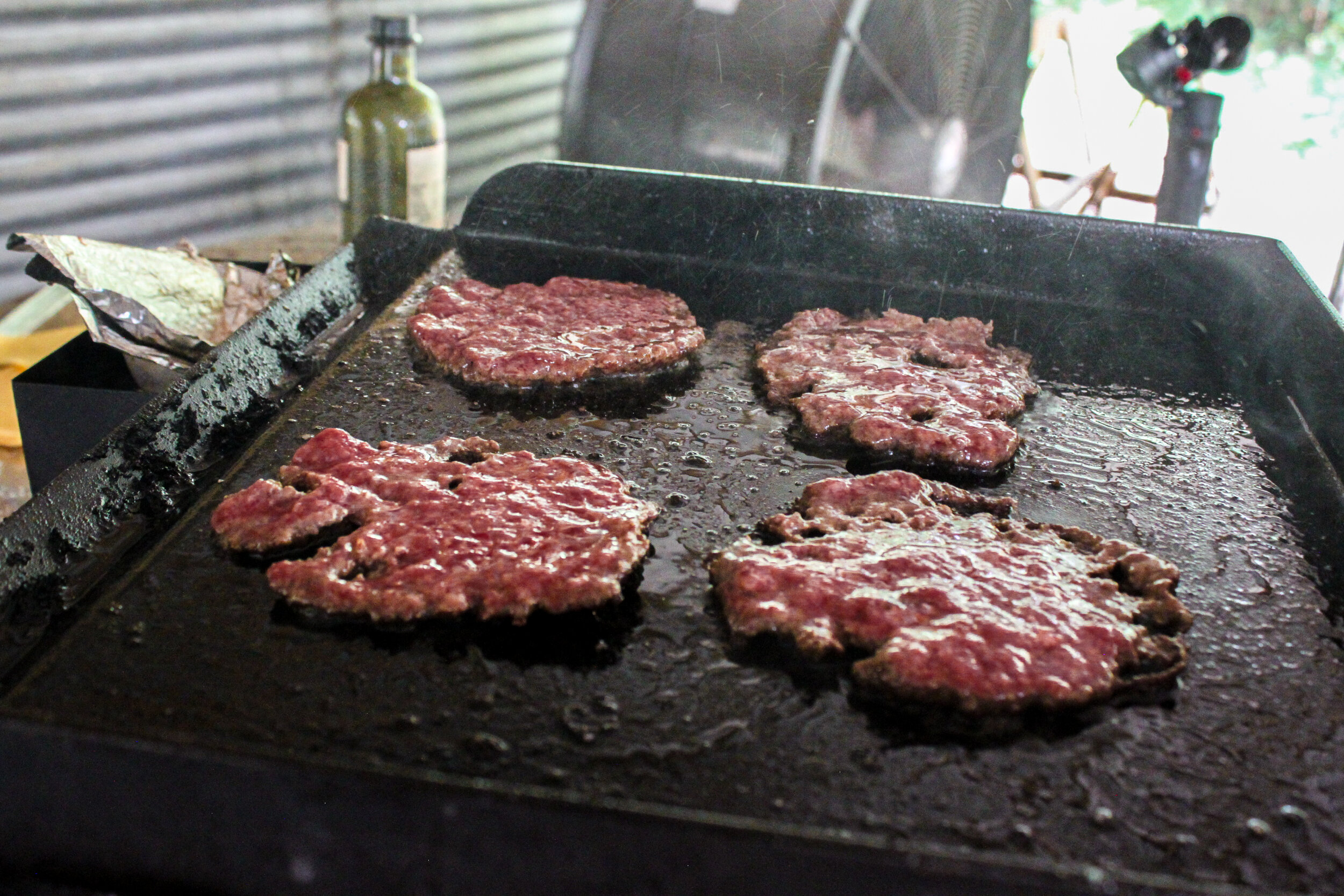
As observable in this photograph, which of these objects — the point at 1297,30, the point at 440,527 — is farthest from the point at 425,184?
the point at 1297,30

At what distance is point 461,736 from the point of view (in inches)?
48.5

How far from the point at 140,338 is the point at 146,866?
54.3 inches

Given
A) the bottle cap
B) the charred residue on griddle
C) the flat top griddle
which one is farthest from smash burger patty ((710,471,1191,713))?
the bottle cap

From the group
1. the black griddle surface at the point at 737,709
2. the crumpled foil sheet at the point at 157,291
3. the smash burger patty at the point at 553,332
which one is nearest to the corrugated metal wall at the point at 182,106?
the crumpled foil sheet at the point at 157,291

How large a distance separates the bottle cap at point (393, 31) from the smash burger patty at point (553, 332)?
2.64 feet

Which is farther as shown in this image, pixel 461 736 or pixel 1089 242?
pixel 1089 242

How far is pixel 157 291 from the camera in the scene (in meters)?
2.42

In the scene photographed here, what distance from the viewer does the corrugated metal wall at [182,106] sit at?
133 inches

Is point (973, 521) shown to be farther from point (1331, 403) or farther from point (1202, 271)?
point (1202, 271)

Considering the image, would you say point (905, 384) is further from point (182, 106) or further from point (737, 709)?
point (182, 106)

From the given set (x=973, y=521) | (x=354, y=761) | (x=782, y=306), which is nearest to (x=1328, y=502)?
(x=973, y=521)

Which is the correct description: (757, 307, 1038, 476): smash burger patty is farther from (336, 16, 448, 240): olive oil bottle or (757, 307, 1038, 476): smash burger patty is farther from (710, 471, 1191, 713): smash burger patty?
(336, 16, 448, 240): olive oil bottle

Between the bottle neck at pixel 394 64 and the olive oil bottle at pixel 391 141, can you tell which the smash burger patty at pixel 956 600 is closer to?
the olive oil bottle at pixel 391 141

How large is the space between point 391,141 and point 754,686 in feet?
7.05
